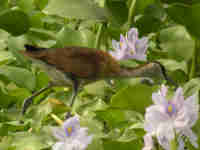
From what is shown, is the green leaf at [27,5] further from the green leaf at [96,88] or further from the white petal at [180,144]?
the white petal at [180,144]

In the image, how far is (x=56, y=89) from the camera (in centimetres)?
89

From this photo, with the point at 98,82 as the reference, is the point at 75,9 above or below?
above

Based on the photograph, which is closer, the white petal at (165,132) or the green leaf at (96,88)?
the white petal at (165,132)

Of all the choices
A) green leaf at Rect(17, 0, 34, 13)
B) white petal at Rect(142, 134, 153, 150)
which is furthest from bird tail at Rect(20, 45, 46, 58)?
green leaf at Rect(17, 0, 34, 13)

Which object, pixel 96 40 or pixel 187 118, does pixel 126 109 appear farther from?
pixel 96 40

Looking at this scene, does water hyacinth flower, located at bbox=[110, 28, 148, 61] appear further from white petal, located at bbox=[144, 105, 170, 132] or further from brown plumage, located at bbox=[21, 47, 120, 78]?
white petal, located at bbox=[144, 105, 170, 132]

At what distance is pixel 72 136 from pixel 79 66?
0.14 m

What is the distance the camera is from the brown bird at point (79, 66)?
0.68m

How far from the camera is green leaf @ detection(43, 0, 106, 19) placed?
0.88 m

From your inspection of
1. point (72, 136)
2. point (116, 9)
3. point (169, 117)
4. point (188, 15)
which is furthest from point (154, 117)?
point (116, 9)

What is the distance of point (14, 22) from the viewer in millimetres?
1044

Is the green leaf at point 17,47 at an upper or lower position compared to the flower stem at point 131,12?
lower

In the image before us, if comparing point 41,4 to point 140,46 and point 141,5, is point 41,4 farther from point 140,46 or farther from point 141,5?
point 140,46

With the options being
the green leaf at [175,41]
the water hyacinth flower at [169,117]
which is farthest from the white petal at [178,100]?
the green leaf at [175,41]
